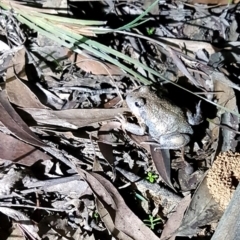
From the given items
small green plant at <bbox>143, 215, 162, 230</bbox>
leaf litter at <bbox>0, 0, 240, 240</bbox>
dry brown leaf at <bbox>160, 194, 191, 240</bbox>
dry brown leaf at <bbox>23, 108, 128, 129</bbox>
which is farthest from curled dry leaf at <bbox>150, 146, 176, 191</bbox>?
dry brown leaf at <bbox>23, 108, 128, 129</bbox>

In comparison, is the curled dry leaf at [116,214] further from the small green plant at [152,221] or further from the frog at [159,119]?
the frog at [159,119]

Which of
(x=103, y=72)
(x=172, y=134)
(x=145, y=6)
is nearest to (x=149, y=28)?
(x=145, y=6)

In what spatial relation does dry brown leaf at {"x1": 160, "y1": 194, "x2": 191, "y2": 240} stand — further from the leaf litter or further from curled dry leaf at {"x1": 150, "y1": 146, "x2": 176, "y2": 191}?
curled dry leaf at {"x1": 150, "y1": 146, "x2": 176, "y2": 191}

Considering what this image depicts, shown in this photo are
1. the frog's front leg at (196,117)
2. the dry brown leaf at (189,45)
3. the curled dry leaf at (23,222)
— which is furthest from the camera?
the dry brown leaf at (189,45)

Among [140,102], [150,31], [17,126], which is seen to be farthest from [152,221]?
[150,31]

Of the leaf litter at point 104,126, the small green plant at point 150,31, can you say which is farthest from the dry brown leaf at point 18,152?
the small green plant at point 150,31

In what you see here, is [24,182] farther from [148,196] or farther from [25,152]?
[148,196]
